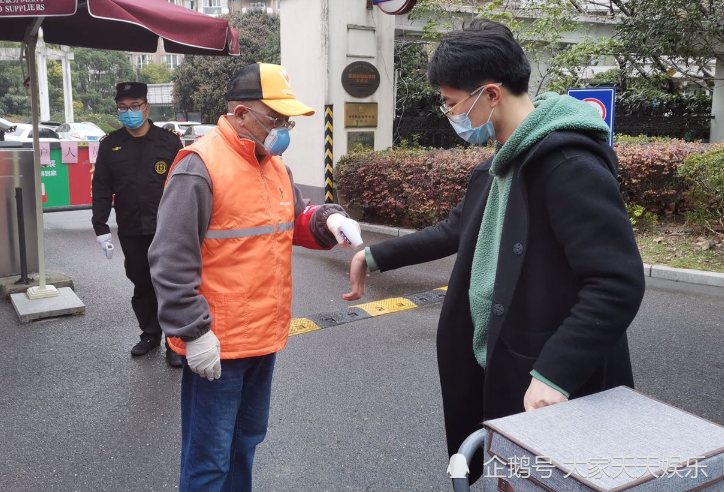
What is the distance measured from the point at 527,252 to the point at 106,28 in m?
5.62

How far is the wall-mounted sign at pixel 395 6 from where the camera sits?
10430mm

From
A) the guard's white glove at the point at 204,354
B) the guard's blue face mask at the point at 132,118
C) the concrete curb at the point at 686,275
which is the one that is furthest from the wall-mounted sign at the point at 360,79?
the guard's white glove at the point at 204,354

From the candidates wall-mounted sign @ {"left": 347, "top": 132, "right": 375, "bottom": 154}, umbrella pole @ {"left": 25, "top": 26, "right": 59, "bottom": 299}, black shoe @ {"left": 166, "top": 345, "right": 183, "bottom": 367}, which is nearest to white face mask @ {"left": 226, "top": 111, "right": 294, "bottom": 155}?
black shoe @ {"left": 166, "top": 345, "right": 183, "bottom": 367}

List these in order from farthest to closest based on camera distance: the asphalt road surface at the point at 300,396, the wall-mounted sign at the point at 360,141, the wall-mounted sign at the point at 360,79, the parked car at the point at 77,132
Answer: the parked car at the point at 77,132 → the wall-mounted sign at the point at 360,141 → the wall-mounted sign at the point at 360,79 → the asphalt road surface at the point at 300,396

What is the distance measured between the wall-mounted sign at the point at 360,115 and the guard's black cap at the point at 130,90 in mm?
6494

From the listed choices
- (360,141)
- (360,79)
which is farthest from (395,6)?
(360,141)

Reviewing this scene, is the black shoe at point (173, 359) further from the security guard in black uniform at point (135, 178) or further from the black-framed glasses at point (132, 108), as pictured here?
the black-framed glasses at point (132, 108)

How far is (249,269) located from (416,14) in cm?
1186

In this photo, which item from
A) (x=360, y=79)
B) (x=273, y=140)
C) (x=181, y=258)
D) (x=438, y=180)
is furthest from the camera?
(x=360, y=79)

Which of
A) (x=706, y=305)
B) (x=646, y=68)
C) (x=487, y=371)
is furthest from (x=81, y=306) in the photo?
(x=646, y=68)

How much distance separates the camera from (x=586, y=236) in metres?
1.68

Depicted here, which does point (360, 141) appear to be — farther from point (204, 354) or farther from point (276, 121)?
point (204, 354)

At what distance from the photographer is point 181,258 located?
88.5 inches

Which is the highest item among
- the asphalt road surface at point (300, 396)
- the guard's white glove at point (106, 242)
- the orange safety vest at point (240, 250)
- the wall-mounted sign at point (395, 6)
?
the wall-mounted sign at point (395, 6)
